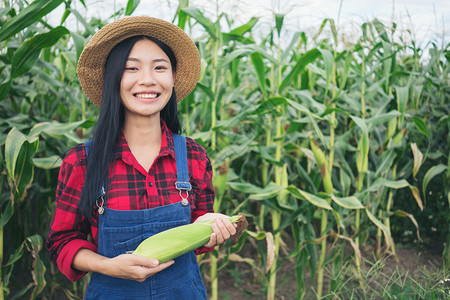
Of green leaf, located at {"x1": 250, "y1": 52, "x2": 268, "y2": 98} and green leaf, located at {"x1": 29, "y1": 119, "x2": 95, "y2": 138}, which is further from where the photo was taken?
green leaf, located at {"x1": 250, "y1": 52, "x2": 268, "y2": 98}

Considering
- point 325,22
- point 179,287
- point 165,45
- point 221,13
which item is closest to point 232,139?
point 221,13

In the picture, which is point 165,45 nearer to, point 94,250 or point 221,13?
point 94,250

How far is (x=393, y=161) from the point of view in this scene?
312 centimetres

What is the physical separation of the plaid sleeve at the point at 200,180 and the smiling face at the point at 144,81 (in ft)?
0.79

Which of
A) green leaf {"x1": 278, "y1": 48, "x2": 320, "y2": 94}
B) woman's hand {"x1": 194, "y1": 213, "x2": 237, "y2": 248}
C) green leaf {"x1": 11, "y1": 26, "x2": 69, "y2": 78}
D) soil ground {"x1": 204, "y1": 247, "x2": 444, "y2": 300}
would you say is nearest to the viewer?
woman's hand {"x1": 194, "y1": 213, "x2": 237, "y2": 248}

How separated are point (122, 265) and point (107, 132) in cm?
44

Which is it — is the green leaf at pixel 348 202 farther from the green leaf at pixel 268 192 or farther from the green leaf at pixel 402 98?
the green leaf at pixel 402 98

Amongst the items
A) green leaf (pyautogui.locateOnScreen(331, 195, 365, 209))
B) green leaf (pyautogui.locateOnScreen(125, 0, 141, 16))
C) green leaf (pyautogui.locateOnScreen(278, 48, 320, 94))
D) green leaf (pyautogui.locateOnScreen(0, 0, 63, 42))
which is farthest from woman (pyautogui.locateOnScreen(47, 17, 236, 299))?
green leaf (pyautogui.locateOnScreen(331, 195, 365, 209))

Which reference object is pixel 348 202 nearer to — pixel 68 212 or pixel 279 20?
pixel 279 20

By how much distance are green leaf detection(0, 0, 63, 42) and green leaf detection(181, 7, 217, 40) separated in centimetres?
64

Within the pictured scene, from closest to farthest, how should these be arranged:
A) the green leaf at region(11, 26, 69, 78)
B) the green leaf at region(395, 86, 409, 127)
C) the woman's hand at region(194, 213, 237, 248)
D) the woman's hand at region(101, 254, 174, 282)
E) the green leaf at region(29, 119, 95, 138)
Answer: the woman's hand at region(101, 254, 174, 282), the woman's hand at region(194, 213, 237, 248), the green leaf at region(11, 26, 69, 78), the green leaf at region(29, 119, 95, 138), the green leaf at region(395, 86, 409, 127)

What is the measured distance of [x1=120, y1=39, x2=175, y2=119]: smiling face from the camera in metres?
1.29

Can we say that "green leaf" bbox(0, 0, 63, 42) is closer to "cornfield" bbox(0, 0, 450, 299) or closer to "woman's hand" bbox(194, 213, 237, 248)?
"cornfield" bbox(0, 0, 450, 299)

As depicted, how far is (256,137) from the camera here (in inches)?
109
